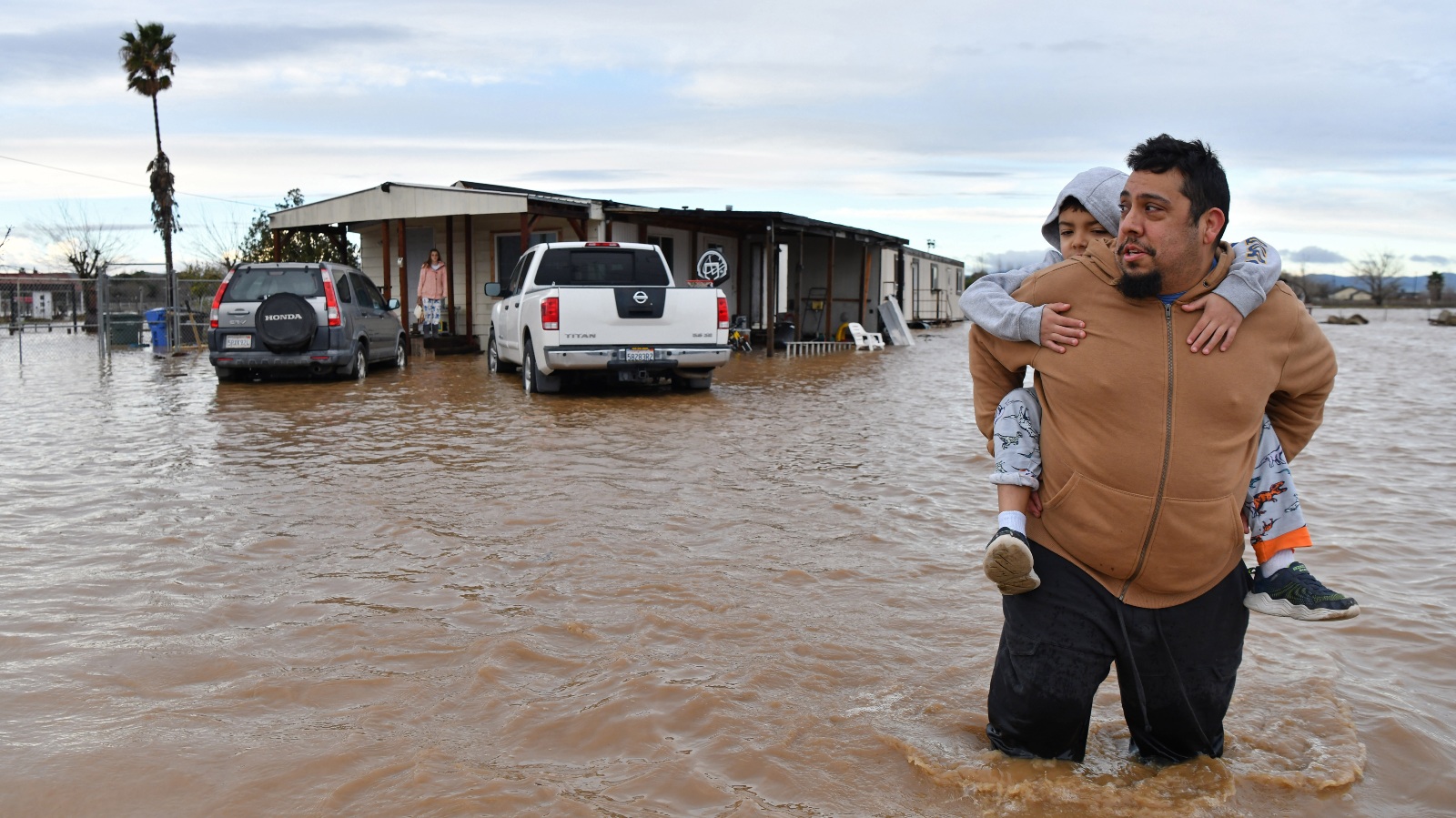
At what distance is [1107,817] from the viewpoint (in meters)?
3.09

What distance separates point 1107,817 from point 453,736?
6.54ft

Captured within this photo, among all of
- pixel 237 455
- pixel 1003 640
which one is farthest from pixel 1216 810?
pixel 237 455

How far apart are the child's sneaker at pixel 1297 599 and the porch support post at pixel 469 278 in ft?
68.9

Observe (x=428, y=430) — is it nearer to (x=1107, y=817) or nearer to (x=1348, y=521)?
(x=1348, y=521)

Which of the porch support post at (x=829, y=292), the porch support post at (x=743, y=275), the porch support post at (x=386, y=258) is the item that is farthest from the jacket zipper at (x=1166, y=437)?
the porch support post at (x=743, y=275)

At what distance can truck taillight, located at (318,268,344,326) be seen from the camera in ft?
48.4

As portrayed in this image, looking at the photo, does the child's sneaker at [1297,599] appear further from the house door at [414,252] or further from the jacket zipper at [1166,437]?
the house door at [414,252]

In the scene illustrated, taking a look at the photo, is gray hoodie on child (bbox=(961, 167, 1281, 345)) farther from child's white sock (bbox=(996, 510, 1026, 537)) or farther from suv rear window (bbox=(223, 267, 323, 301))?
suv rear window (bbox=(223, 267, 323, 301))

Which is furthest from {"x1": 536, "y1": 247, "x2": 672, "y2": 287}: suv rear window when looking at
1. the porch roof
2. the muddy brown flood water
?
the porch roof

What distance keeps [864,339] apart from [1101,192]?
24.1m

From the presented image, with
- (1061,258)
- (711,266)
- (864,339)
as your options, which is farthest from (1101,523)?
(864,339)

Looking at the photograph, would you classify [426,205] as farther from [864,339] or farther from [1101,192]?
[1101,192]

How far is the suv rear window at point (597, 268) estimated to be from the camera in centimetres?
1409

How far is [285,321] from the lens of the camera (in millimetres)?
14258
